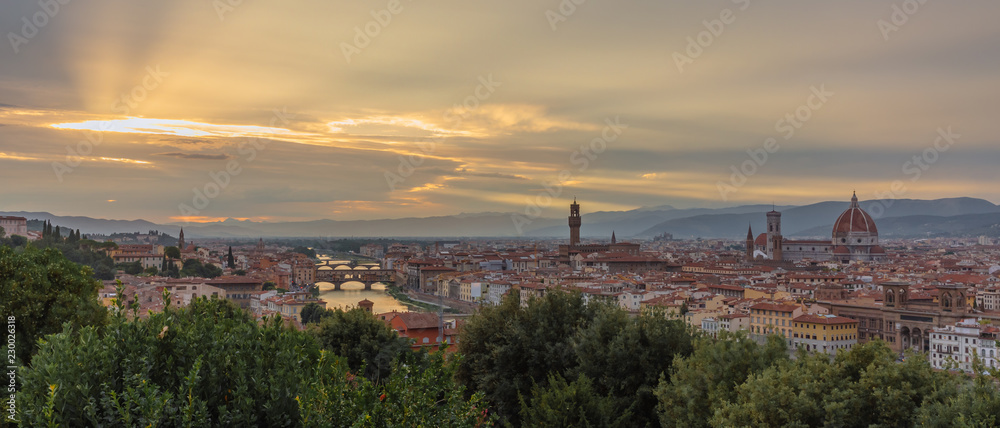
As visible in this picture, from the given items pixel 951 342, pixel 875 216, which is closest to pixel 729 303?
pixel 951 342

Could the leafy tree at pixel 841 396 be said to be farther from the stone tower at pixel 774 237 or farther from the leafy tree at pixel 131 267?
the stone tower at pixel 774 237

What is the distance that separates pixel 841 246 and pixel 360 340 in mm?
60671

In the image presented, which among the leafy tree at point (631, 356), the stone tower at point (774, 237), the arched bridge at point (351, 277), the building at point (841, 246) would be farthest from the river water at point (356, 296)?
the stone tower at point (774, 237)

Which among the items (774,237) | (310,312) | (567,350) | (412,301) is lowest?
(412,301)

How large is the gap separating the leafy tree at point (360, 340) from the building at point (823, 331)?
15.7m

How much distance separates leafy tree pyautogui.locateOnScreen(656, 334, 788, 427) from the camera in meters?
5.77

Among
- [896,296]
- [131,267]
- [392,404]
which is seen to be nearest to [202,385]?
[392,404]

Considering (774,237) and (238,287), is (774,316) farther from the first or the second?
(774,237)

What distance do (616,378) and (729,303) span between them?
891 inches

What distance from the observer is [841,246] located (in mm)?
61781

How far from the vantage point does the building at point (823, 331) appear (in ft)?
70.1

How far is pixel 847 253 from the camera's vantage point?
60.8m

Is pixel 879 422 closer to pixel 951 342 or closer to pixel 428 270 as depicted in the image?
pixel 951 342

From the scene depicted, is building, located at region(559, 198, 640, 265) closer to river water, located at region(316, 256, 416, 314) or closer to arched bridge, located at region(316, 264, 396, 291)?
arched bridge, located at region(316, 264, 396, 291)
